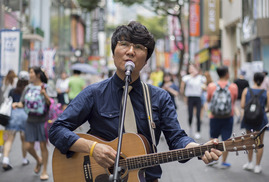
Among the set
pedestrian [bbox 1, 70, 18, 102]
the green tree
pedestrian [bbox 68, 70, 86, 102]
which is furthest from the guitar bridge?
the green tree

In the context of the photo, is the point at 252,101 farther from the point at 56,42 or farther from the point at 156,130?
the point at 56,42

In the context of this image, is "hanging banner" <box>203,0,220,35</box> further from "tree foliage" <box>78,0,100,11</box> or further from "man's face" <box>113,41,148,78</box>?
"man's face" <box>113,41,148,78</box>

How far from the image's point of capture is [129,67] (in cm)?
313

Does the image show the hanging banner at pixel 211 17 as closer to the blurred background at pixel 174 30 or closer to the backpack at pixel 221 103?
the blurred background at pixel 174 30

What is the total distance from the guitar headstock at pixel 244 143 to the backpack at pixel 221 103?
18.3ft

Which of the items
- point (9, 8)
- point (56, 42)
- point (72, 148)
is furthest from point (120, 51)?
point (56, 42)

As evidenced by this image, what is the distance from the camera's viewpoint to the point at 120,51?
3.26 meters

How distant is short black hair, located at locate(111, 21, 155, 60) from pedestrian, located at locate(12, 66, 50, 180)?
4.60 m

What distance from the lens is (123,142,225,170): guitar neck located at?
308cm

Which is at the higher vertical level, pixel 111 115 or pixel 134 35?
pixel 134 35

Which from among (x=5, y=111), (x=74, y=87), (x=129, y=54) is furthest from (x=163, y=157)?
(x=74, y=87)

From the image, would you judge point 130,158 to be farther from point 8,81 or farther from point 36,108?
point 8,81

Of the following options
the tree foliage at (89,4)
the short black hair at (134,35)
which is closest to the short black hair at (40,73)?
the short black hair at (134,35)

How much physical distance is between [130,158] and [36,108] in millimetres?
4808
